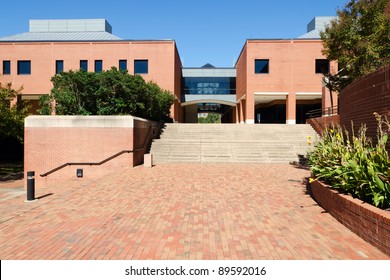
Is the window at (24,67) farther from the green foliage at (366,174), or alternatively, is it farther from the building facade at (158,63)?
the green foliage at (366,174)

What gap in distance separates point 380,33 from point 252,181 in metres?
11.3

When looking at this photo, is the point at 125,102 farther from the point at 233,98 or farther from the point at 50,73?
the point at 233,98

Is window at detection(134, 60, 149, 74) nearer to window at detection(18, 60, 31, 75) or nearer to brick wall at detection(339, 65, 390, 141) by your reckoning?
window at detection(18, 60, 31, 75)

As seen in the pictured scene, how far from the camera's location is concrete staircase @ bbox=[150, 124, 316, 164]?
16938 millimetres

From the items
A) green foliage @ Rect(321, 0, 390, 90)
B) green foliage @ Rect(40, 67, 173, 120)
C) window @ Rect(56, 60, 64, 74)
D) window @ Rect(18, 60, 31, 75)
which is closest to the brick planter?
green foliage @ Rect(321, 0, 390, 90)

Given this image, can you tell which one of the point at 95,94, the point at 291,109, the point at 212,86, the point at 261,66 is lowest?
the point at 95,94

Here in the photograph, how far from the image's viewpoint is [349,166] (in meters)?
5.89

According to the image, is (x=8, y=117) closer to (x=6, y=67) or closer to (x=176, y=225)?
(x=176, y=225)

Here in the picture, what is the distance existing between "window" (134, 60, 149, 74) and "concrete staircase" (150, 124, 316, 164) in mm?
11980

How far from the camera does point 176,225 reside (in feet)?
18.4

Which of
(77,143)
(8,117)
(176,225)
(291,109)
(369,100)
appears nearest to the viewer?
(176,225)

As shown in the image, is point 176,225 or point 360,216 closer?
point 360,216

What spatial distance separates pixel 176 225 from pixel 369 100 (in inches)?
279

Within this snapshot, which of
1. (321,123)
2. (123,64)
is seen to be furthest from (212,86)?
(321,123)
